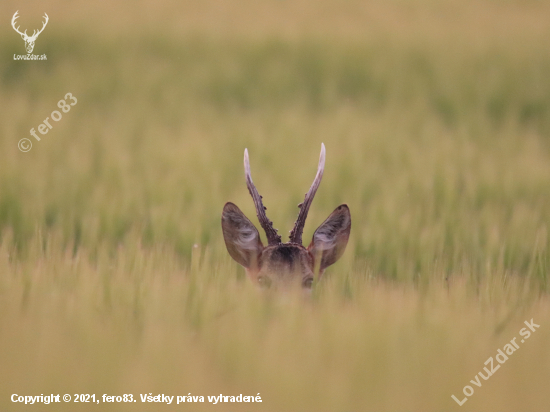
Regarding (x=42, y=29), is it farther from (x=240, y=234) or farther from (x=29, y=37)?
(x=240, y=234)

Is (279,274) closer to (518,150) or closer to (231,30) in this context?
(518,150)

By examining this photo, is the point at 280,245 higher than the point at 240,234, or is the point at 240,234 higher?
the point at 240,234

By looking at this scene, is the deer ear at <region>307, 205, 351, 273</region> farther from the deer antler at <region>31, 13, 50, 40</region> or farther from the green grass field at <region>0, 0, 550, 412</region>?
the deer antler at <region>31, 13, 50, 40</region>

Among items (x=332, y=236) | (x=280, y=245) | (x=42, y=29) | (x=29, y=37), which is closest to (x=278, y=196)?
(x=332, y=236)

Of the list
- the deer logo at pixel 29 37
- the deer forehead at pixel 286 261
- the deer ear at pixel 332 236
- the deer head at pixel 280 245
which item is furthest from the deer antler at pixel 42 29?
the deer forehead at pixel 286 261

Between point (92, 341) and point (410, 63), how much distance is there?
602 cm

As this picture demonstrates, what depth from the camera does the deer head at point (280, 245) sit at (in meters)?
2.61

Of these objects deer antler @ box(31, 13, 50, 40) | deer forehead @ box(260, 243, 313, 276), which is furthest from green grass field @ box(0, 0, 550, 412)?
deer forehead @ box(260, 243, 313, 276)

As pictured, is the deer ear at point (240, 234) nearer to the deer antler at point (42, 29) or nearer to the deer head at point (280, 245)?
the deer head at point (280, 245)

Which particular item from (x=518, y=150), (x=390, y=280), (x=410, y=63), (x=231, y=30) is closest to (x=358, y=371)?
(x=390, y=280)

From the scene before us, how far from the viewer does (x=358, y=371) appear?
65.4 inches

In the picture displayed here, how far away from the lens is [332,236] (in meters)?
2.96

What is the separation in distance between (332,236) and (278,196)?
1.32 m

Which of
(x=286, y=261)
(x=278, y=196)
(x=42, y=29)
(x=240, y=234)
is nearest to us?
(x=286, y=261)
